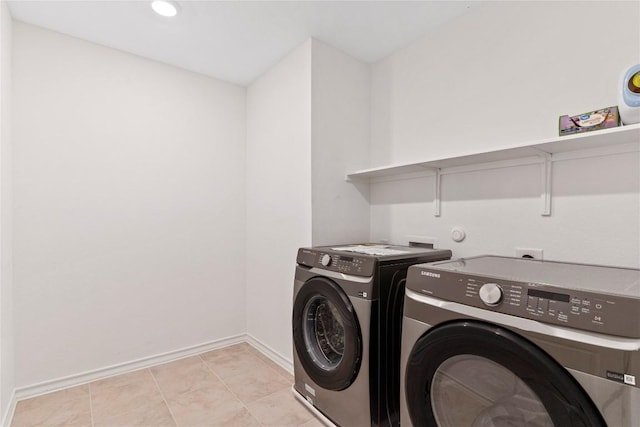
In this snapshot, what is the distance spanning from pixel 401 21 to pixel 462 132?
80 centimetres

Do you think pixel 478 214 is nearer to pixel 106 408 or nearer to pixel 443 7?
pixel 443 7

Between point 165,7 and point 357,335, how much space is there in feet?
7.01

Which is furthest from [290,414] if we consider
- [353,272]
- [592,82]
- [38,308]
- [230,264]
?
[592,82]

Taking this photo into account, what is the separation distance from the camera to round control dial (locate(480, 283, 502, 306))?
3.17 feet

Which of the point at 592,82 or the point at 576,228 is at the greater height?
the point at 592,82

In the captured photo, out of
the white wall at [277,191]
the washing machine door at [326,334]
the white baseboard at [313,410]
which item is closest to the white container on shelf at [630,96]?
the washing machine door at [326,334]

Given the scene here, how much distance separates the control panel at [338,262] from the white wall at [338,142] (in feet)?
1.05

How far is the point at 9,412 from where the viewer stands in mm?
1790

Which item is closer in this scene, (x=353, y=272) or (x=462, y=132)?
(x=353, y=272)

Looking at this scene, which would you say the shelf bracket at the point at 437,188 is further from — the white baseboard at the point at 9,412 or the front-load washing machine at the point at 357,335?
the white baseboard at the point at 9,412

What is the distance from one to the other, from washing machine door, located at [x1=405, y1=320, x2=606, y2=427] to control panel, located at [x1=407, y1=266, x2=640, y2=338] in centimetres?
8

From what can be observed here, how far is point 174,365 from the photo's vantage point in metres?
2.47

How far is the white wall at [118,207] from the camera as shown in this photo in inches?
80.3

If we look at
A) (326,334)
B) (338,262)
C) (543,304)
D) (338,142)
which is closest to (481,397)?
(543,304)
